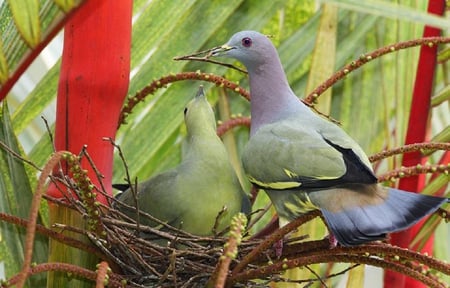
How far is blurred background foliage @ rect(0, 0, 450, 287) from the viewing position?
1044 mm

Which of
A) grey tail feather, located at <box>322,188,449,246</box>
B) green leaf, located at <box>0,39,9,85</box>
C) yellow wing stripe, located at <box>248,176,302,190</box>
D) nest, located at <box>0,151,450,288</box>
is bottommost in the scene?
nest, located at <box>0,151,450,288</box>

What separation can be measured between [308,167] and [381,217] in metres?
0.10

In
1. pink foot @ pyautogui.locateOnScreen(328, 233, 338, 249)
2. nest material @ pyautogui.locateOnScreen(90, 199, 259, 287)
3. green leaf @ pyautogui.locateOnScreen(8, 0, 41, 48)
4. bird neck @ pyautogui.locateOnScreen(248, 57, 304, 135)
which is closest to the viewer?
green leaf @ pyautogui.locateOnScreen(8, 0, 41, 48)

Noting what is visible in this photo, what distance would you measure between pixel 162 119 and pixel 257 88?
151mm

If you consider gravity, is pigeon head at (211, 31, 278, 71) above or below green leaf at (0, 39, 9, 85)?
above

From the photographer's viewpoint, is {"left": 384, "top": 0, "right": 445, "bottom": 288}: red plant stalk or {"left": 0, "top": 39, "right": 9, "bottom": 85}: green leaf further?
{"left": 384, "top": 0, "right": 445, "bottom": 288}: red plant stalk

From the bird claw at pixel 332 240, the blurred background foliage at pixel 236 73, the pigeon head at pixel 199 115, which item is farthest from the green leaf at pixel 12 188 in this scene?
the bird claw at pixel 332 240

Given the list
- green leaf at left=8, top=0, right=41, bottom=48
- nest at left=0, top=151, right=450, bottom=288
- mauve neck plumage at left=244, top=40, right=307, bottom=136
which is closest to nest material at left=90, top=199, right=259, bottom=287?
nest at left=0, top=151, right=450, bottom=288

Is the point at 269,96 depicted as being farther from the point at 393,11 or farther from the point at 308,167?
the point at 393,11

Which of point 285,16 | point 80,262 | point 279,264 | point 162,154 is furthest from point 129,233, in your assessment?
point 285,16

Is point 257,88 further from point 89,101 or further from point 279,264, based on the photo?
point 279,264

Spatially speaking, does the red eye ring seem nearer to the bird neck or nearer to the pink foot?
the bird neck

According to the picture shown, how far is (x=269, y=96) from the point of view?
95 cm

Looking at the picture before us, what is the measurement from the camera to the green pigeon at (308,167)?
69 centimetres
